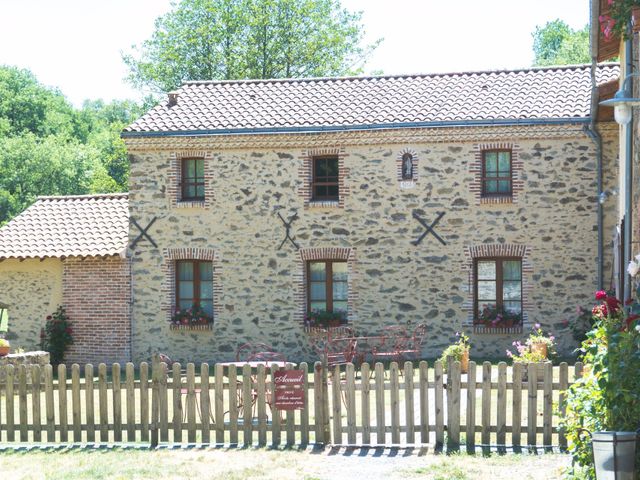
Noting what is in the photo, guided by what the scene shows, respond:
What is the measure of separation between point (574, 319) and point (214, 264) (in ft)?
23.6

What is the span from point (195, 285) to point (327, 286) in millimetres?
2747

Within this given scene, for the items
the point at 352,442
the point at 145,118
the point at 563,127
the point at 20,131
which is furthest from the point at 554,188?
the point at 20,131

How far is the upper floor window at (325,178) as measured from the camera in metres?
21.8

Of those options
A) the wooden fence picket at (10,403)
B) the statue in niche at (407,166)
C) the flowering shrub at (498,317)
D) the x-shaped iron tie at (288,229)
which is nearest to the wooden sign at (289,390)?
the wooden fence picket at (10,403)

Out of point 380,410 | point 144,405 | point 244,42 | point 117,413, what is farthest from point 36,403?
point 244,42

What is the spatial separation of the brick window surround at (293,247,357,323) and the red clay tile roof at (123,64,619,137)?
2463 millimetres

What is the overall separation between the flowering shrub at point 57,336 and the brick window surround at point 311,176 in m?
5.55

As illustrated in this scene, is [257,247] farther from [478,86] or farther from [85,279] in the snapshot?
[478,86]

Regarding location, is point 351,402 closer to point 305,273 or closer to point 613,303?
point 613,303

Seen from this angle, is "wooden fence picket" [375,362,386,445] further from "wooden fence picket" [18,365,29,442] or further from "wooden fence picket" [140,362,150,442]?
"wooden fence picket" [18,365,29,442]

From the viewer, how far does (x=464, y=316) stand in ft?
69.4

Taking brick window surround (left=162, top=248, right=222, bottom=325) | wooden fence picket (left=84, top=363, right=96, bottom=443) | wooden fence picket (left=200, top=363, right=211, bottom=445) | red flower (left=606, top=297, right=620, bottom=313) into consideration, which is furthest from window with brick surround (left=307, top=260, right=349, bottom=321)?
red flower (left=606, top=297, right=620, bottom=313)

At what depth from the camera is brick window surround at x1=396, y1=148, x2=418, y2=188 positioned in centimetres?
2128

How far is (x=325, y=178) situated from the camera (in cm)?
2191
